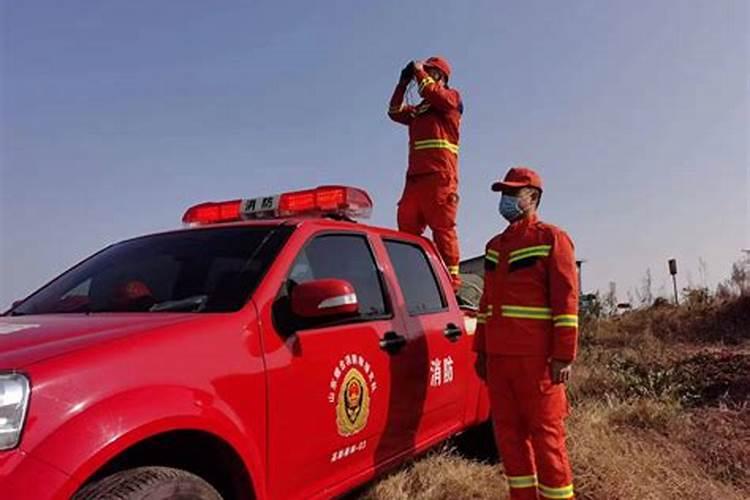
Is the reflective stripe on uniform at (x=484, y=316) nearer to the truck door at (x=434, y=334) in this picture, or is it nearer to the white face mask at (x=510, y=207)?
the truck door at (x=434, y=334)

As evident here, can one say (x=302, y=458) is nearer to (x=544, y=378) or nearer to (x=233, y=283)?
(x=233, y=283)

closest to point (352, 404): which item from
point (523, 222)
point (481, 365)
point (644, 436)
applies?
point (481, 365)

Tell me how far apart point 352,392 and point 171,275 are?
0.98m

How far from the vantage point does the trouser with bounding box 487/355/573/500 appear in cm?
366

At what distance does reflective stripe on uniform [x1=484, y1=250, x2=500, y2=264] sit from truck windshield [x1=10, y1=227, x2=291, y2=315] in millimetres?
1315

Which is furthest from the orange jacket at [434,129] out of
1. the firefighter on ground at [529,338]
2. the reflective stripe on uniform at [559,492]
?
the reflective stripe on uniform at [559,492]

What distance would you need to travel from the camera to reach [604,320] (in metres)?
12.8

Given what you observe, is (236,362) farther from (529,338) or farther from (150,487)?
(529,338)

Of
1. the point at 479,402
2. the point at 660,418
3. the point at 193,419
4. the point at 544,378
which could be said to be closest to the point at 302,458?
the point at 193,419

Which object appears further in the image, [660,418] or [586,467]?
[660,418]

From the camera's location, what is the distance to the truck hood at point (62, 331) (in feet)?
7.24

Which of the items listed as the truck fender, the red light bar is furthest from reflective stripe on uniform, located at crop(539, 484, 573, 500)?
the red light bar

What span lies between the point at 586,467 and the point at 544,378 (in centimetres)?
118

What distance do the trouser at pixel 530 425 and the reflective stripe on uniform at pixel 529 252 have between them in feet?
1.79
